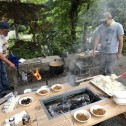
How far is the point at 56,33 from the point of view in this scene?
32.2 feet

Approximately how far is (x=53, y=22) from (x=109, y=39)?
5.50m

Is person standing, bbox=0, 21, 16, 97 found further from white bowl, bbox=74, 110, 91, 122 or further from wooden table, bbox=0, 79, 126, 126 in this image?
white bowl, bbox=74, 110, 91, 122

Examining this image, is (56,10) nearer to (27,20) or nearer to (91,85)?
(27,20)

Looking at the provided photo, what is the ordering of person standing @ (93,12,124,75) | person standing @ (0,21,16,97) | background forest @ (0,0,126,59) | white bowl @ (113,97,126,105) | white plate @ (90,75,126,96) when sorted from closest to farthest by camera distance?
white bowl @ (113,97,126,105) < white plate @ (90,75,126,96) < person standing @ (0,21,16,97) < person standing @ (93,12,124,75) < background forest @ (0,0,126,59)

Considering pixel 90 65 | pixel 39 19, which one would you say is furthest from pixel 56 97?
pixel 39 19

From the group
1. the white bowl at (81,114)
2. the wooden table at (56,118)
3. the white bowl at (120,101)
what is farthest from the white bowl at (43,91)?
the white bowl at (120,101)

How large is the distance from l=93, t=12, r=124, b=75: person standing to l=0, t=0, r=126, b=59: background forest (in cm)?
291

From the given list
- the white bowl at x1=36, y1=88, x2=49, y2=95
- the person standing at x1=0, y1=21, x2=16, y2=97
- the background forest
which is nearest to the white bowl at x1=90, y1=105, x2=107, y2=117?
the white bowl at x1=36, y1=88, x2=49, y2=95

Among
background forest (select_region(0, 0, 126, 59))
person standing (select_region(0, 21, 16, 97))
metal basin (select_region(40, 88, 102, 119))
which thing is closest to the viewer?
metal basin (select_region(40, 88, 102, 119))

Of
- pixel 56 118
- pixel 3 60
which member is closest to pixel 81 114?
pixel 56 118

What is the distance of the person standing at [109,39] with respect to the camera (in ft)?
17.8

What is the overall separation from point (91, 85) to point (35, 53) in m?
5.44

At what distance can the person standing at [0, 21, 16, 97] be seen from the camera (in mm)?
5164

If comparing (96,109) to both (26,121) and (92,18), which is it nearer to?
(26,121)
